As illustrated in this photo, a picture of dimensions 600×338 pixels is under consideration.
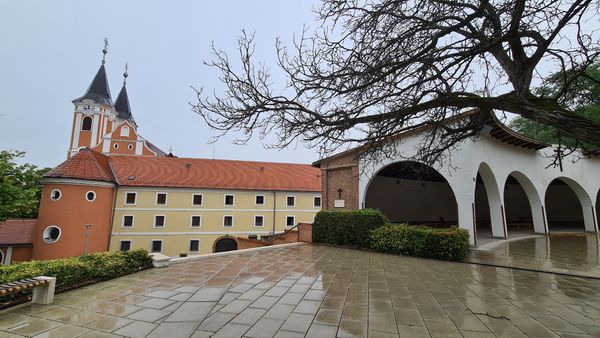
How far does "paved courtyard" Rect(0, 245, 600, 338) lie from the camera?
10.8ft

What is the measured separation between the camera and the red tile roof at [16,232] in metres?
17.7

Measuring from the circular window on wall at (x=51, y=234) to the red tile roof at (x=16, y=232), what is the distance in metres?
1.07

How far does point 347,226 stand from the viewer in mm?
10320

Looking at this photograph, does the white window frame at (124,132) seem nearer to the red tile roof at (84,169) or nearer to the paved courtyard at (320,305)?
the red tile roof at (84,169)

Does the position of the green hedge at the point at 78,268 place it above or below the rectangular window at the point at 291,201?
below

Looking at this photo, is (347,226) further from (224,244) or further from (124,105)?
(124,105)

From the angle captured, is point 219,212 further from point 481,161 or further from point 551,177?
point 551,177

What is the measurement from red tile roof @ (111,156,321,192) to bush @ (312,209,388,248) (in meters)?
13.6

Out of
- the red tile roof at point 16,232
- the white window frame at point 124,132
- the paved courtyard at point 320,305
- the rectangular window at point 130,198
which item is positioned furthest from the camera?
the white window frame at point 124,132

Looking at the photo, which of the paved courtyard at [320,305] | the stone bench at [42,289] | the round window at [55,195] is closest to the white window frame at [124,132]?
the round window at [55,195]

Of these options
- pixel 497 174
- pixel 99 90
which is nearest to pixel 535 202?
pixel 497 174

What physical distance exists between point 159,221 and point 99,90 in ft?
74.7

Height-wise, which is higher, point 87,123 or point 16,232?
point 87,123

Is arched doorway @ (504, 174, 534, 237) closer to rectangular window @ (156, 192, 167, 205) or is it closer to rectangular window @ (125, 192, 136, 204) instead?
rectangular window @ (156, 192, 167, 205)
